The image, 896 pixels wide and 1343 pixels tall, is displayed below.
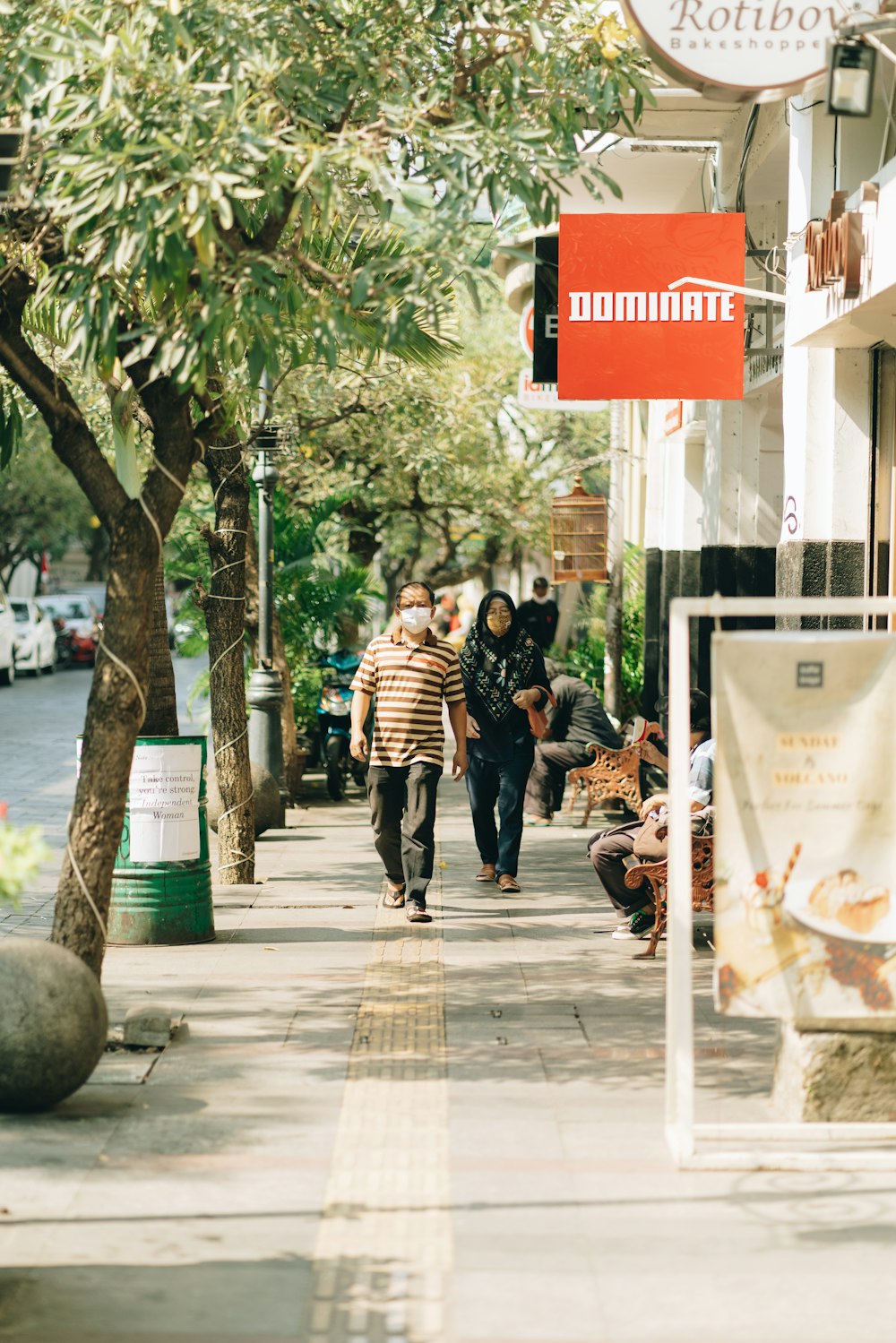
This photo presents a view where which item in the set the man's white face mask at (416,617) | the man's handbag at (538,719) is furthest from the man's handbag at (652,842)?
the man's handbag at (538,719)

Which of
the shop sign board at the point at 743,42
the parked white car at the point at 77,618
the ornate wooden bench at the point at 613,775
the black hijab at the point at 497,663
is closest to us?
the shop sign board at the point at 743,42

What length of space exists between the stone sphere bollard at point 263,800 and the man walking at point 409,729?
326 cm

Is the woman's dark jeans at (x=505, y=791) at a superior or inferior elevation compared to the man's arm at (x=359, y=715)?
inferior

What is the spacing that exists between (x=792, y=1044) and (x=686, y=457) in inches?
453

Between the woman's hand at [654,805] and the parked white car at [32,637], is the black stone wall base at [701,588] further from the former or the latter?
the parked white car at [32,637]

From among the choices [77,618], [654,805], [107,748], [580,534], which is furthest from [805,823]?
[77,618]

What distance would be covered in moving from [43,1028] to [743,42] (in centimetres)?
533

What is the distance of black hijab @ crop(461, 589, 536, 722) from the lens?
1116 cm

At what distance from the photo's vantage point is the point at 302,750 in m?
17.0

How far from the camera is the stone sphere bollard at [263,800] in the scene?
13.3 m

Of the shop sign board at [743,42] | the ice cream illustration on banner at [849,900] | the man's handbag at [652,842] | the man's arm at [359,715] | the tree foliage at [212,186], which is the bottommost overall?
the man's handbag at [652,842]

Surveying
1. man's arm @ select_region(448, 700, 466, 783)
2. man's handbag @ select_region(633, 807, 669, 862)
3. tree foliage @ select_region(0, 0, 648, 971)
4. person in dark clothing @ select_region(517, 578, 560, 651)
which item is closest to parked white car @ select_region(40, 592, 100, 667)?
person in dark clothing @ select_region(517, 578, 560, 651)

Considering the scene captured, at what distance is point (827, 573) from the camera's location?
32.7ft

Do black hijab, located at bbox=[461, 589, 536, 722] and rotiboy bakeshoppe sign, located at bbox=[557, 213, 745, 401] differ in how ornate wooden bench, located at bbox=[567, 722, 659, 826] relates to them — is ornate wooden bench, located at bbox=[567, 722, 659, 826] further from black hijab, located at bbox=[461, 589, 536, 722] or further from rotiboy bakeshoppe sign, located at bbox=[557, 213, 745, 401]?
rotiboy bakeshoppe sign, located at bbox=[557, 213, 745, 401]
